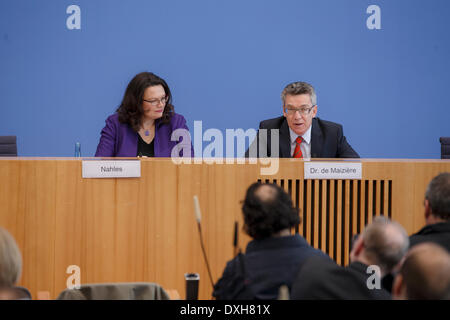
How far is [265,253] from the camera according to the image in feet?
5.71

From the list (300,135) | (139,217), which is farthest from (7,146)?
(300,135)

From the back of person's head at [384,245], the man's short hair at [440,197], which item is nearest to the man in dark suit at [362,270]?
the back of person's head at [384,245]

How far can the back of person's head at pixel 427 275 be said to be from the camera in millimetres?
1216

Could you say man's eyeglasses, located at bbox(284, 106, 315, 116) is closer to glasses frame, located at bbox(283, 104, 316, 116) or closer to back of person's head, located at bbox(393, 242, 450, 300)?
glasses frame, located at bbox(283, 104, 316, 116)

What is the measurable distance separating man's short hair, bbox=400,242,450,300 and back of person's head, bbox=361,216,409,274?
0.29m

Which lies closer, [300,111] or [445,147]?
[300,111]

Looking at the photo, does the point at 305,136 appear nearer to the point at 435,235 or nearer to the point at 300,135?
the point at 300,135

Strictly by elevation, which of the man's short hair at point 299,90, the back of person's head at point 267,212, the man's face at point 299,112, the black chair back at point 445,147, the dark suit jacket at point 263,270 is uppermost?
the man's short hair at point 299,90

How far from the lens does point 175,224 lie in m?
2.45

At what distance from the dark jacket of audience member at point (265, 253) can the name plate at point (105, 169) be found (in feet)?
2.56

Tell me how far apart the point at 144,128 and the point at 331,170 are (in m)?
1.25

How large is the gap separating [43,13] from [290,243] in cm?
397

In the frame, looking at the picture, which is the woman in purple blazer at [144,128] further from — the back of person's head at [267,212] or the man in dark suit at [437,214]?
the man in dark suit at [437,214]
